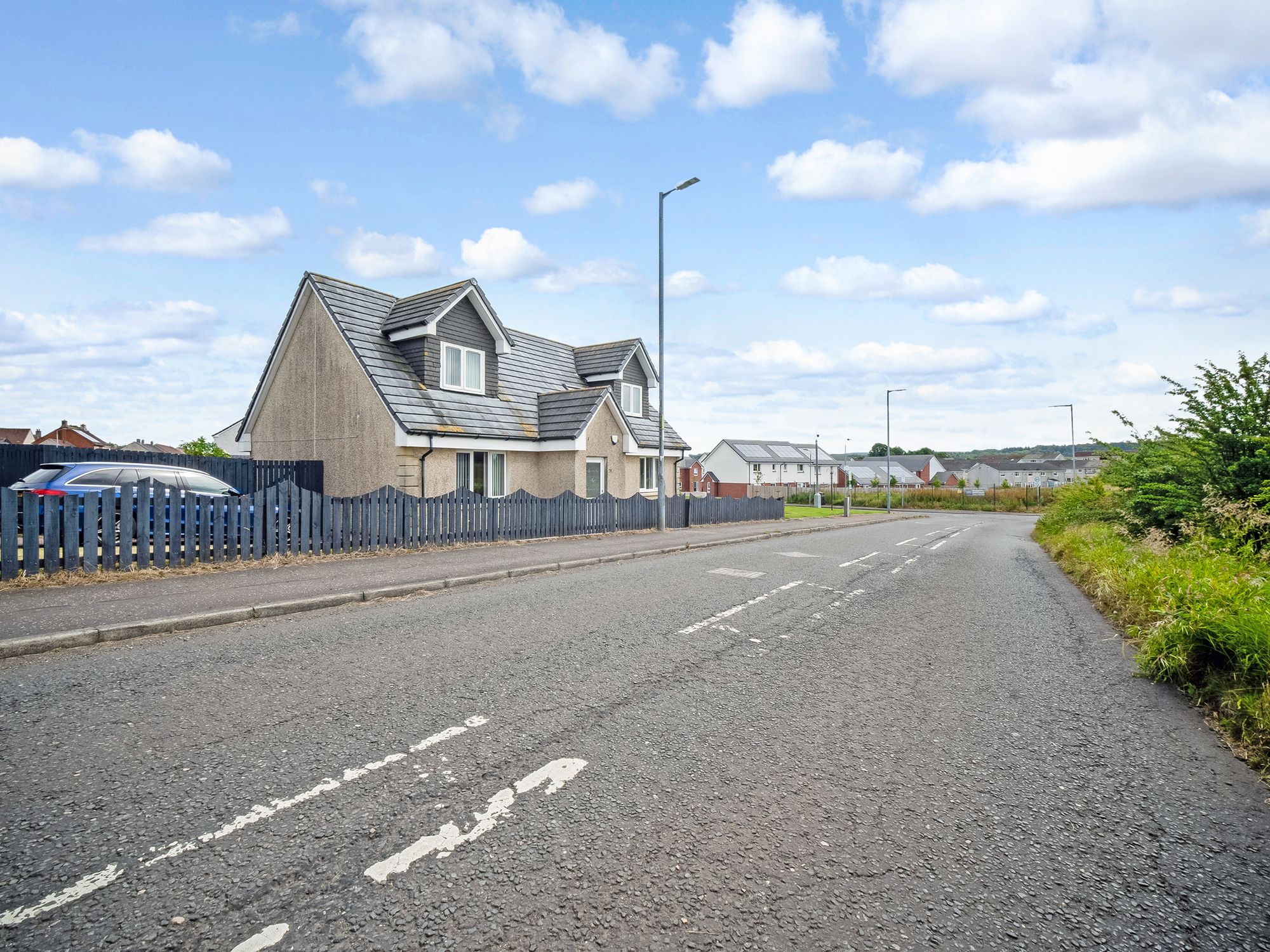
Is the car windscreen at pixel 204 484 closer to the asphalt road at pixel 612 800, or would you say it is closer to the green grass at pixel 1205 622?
the asphalt road at pixel 612 800

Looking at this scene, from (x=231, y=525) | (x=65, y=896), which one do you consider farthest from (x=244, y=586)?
(x=65, y=896)

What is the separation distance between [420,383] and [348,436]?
262 centimetres

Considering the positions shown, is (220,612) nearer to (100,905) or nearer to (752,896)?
(100,905)

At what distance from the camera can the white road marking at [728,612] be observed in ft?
24.0

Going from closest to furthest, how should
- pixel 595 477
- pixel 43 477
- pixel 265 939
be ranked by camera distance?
1. pixel 265 939
2. pixel 43 477
3. pixel 595 477

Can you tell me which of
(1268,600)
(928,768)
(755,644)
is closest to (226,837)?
(928,768)

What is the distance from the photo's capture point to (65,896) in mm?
2627

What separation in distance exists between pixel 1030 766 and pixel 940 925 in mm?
1871

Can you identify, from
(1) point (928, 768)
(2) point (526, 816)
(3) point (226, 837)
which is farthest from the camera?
(1) point (928, 768)

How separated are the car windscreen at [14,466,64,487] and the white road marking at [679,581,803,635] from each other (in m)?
12.8

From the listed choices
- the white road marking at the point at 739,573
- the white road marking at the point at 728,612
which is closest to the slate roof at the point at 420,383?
the white road marking at the point at 739,573

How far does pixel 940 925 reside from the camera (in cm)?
256

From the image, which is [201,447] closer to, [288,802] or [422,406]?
[422,406]

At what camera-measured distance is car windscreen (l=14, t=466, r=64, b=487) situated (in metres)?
12.4
